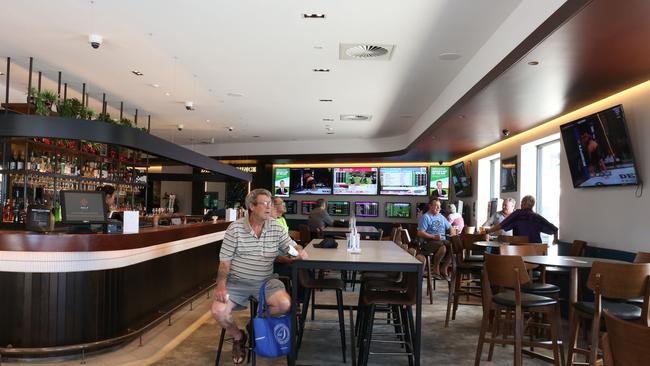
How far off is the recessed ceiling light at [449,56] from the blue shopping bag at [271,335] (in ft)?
13.3

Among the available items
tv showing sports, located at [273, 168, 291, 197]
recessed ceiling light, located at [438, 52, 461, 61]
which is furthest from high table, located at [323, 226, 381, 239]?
tv showing sports, located at [273, 168, 291, 197]

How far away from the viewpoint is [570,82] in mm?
5438

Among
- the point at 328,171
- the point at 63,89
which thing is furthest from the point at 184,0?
the point at 328,171

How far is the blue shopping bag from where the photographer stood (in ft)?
11.9

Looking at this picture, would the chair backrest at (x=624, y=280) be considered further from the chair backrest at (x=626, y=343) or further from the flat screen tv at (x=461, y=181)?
the flat screen tv at (x=461, y=181)

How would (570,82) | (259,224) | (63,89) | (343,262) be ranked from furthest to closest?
(63,89) < (570,82) < (259,224) < (343,262)

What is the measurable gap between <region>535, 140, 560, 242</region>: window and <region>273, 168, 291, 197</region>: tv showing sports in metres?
8.55

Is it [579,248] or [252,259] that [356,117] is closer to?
[579,248]

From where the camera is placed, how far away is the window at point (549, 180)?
858 centimetres

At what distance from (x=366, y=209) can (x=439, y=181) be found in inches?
90.8

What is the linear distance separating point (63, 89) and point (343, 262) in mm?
7241

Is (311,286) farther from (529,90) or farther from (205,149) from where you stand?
(205,149)

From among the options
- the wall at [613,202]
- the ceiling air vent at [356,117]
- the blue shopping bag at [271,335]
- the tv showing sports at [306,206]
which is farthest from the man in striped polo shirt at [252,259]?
the tv showing sports at [306,206]

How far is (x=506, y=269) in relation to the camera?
13.3 feet
